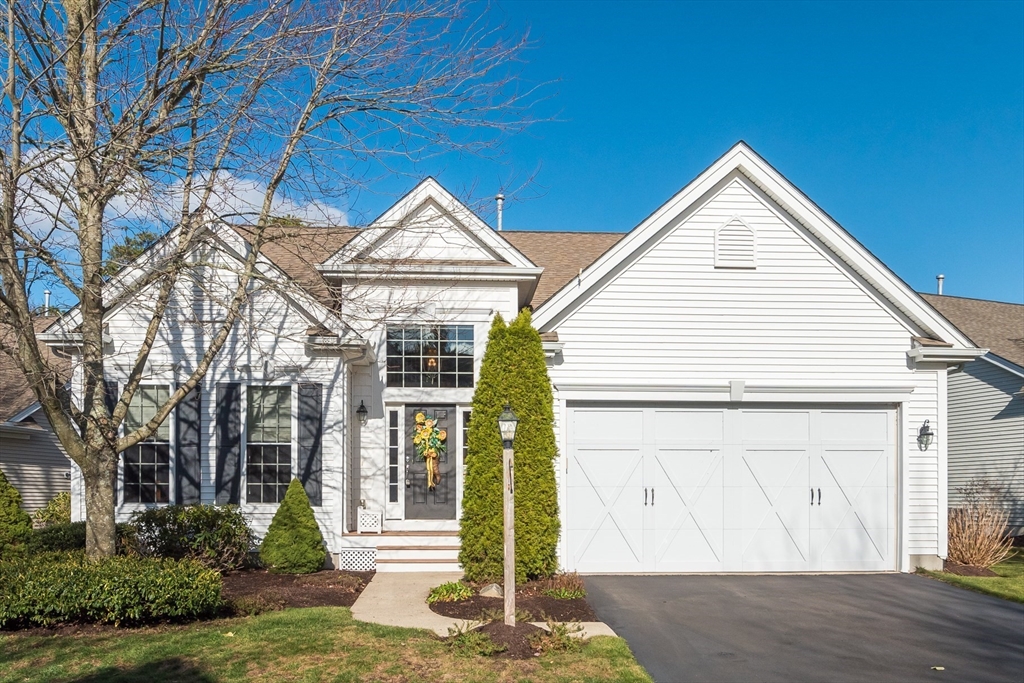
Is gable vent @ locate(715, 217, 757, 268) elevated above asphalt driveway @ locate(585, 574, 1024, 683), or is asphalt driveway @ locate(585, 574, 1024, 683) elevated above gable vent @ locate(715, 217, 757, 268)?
gable vent @ locate(715, 217, 757, 268)

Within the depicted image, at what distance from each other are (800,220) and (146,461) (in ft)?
34.8

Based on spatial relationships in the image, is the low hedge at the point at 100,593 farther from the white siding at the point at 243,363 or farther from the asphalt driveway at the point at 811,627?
the asphalt driveway at the point at 811,627

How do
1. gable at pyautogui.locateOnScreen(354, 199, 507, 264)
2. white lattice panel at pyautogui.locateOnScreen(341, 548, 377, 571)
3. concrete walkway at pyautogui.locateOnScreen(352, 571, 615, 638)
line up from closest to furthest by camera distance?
1. concrete walkway at pyautogui.locateOnScreen(352, 571, 615, 638)
2. white lattice panel at pyautogui.locateOnScreen(341, 548, 377, 571)
3. gable at pyautogui.locateOnScreen(354, 199, 507, 264)

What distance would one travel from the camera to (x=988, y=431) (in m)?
18.8

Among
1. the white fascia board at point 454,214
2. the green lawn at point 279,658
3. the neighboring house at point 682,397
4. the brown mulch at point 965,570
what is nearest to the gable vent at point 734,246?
the neighboring house at point 682,397

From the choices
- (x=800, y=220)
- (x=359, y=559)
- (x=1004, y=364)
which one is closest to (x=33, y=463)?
(x=359, y=559)

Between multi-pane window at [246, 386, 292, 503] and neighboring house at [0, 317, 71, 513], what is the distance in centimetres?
840

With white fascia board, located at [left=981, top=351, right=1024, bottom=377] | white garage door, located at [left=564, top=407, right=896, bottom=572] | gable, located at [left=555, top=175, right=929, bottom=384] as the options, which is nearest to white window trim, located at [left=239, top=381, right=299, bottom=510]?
white garage door, located at [left=564, top=407, right=896, bottom=572]

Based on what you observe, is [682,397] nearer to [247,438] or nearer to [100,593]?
[247,438]

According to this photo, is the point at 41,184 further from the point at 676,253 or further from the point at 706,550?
→ the point at 706,550

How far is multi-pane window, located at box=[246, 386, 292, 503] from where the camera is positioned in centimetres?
1187

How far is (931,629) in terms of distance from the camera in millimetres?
8695

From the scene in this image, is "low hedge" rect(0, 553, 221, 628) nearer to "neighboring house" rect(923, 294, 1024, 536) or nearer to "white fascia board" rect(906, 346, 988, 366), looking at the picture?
"white fascia board" rect(906, 346, 988, 366)

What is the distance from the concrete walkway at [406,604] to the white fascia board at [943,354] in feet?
22.6
